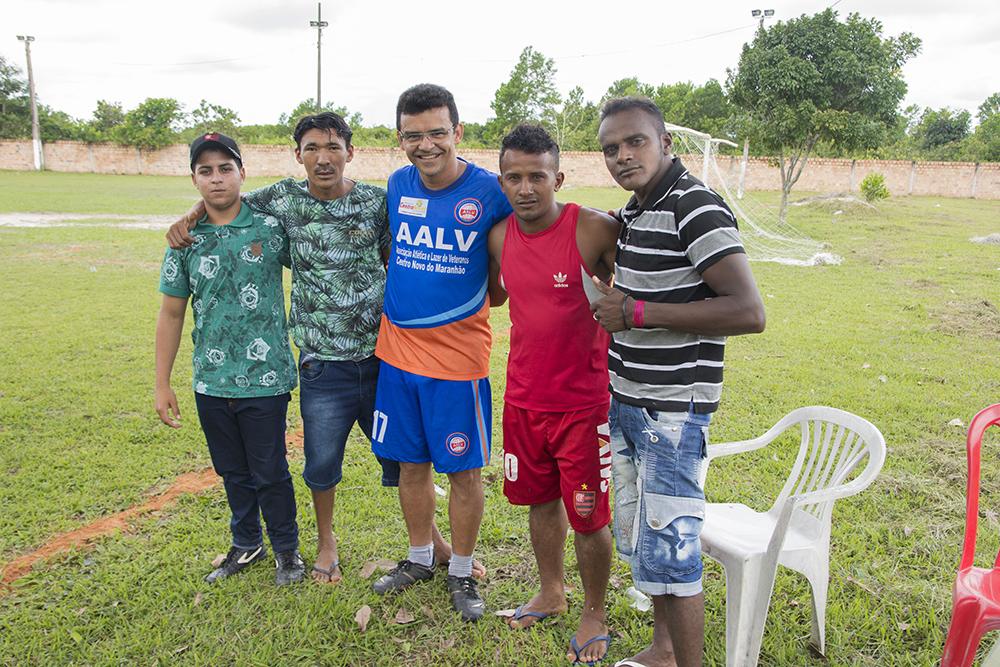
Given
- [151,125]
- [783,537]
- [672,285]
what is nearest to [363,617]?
[783,537]

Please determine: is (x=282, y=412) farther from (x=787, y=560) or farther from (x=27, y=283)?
(x=27, y=283)

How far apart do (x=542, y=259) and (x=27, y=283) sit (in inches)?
376

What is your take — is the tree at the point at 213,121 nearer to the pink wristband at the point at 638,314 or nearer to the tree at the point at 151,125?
the tree at the point at 151,125

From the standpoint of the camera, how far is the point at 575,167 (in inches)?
1367

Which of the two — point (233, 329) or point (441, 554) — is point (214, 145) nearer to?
point (233, 329)

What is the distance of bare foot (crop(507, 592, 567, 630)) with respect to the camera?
10.1ft

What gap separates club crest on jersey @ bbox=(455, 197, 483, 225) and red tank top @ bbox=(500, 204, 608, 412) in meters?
0.26

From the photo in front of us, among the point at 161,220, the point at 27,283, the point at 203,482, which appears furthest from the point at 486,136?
the point at 203,482

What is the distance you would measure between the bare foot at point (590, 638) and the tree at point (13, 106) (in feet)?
153

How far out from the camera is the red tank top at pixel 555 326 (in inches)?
107

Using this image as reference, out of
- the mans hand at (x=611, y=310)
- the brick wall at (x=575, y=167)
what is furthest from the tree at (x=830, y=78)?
the mans hand at (x=611, y=310)

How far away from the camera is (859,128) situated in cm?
1552

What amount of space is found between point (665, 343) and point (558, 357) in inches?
19.6

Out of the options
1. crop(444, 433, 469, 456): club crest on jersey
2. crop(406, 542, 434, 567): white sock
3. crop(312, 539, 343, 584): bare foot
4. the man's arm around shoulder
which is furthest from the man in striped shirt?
crop(312, 539, 343, 584): bare foot
